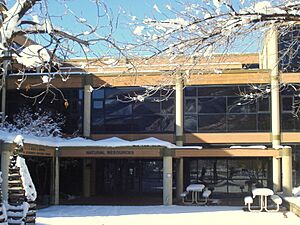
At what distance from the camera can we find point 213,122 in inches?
1216

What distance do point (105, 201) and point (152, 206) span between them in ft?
12.7

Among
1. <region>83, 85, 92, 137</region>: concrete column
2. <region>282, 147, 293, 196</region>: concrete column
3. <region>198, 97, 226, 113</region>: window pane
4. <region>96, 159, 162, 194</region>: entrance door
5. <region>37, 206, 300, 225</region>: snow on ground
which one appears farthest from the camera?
<region>96, 159, 162, 194</region>: entrance door

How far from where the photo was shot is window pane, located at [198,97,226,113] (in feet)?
101

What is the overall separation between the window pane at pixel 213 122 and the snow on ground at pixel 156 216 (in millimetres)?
6807

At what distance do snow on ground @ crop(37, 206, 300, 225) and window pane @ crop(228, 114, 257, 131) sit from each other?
690cm

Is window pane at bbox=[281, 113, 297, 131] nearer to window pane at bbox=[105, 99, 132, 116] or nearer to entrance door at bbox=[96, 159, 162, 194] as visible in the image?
entrance door at bbox=[96, 159, 162, 194]

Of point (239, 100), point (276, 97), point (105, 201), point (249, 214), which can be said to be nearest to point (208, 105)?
point (239, 100)

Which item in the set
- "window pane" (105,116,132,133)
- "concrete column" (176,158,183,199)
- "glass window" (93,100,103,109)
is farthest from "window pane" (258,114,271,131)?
"glass window" (93,100,103,109)

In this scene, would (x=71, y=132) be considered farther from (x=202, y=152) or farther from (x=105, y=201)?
(x=202, y=152)

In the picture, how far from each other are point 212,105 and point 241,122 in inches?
75.0

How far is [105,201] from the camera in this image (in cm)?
2828

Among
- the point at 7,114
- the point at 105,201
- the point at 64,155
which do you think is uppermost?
the point at 7,114

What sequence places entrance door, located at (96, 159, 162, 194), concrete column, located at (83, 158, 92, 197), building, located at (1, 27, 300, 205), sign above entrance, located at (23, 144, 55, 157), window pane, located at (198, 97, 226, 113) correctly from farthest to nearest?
1. entrance door, located at (96, 159, 162, 194)
2. concrete column, located at (83, 158, 92, 197)
3. window pane, located at (198, 97, 226, 113)
4. building, located at (1, 27, 300, 205)
5. sign above entrance, located at (23, 144, 55, 157)

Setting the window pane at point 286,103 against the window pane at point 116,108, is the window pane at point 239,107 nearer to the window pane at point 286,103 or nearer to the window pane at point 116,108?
the window pane at point 286,103
